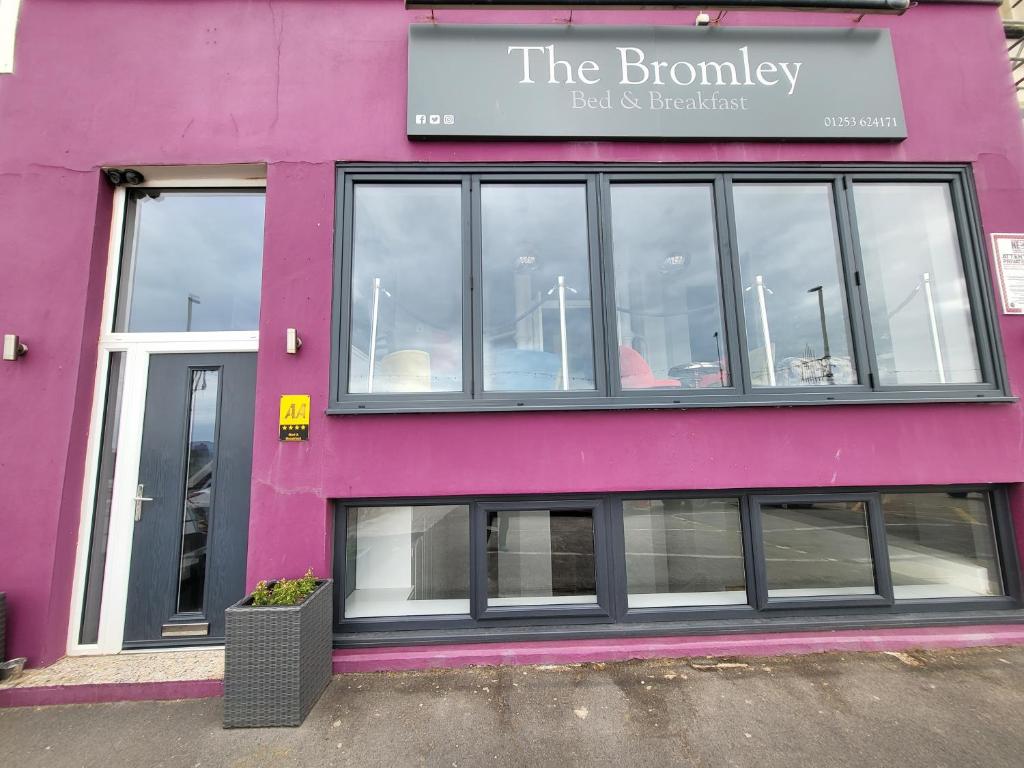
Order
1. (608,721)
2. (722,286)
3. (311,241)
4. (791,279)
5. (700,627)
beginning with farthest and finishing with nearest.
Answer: (791,279)
(722,286)
(311,241)
(700,627)
(608,721)

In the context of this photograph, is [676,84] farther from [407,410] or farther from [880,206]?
[407,410]

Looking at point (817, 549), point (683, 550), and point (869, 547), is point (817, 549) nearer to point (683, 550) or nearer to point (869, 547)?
point (869, 547)

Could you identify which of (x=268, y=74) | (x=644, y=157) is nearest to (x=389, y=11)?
(x=268, y=74)

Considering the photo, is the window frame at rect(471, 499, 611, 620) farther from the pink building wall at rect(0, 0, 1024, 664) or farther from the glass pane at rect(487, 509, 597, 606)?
the pink building wall at rect(0, 0, 1024, 664)

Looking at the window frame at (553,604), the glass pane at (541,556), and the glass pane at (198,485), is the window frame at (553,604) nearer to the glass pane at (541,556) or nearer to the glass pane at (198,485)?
the glass pane at (541,556)

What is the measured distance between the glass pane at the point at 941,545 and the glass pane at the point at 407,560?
349 centimetres

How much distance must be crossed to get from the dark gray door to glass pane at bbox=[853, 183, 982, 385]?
5.38m

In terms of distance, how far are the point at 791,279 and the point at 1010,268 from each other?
5.88 feet

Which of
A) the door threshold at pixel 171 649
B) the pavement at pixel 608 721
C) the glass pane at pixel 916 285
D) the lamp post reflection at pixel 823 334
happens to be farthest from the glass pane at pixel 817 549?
the door threshold at pixel 171 649

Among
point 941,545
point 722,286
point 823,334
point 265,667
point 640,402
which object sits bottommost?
point 265,667

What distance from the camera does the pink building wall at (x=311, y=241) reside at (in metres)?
3.58

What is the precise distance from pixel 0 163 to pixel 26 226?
0.59m

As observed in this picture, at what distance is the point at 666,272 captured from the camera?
416cm

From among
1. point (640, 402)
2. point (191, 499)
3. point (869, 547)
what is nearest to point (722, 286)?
point (640, 402)
